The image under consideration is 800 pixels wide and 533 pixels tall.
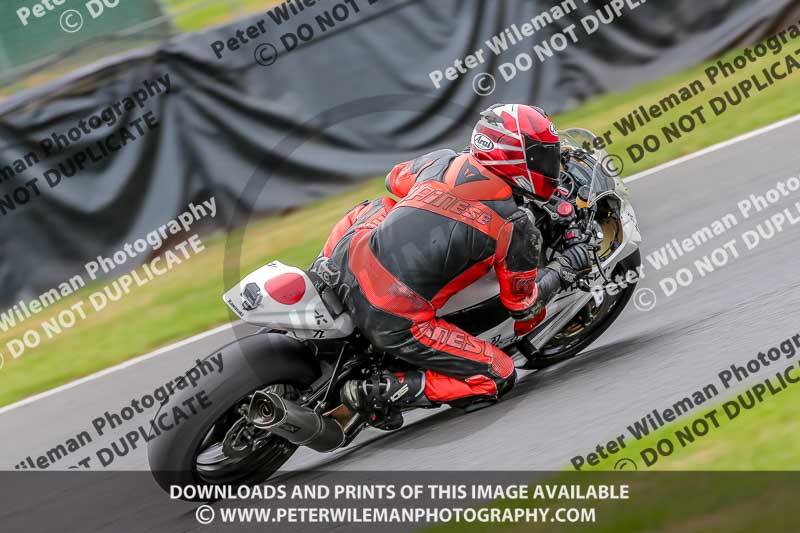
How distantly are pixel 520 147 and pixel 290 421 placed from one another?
1783 millimetres

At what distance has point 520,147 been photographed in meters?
4.75

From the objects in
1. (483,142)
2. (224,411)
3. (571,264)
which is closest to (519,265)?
(571,264)

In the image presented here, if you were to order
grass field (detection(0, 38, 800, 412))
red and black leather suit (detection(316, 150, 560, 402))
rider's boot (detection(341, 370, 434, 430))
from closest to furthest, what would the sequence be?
red and black leather suit (detection(316, 150, 560, 402)) → rider's boot (detection(341, 370, 434, 430)) → grass field (detection(0, 38, 800, 412))

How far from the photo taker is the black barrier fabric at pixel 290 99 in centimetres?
794

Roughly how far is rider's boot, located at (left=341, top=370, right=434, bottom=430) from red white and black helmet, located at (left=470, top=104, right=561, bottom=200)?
1.17m

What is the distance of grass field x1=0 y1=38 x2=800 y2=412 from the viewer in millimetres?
7352

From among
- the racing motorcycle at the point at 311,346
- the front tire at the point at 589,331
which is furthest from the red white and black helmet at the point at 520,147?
the front tire at the point at 589,331

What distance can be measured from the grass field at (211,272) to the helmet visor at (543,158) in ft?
11.3

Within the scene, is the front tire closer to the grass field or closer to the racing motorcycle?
the racing motorcycle

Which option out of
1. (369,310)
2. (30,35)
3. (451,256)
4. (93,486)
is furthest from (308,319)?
(30,35)

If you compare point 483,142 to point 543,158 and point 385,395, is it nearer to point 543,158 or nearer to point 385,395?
point 543,158

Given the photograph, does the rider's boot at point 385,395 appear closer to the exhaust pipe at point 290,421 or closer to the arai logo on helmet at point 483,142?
the exhaust pipe at point 290,421

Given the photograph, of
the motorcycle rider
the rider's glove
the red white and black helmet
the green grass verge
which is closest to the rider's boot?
the motorcycle rider

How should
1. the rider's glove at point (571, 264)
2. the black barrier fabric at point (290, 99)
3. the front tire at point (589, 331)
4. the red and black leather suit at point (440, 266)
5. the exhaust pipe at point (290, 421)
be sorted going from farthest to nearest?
the black barrier fabric at point (290, 99), the front tire at point (589, 331), the rider's glove at point (571, 264), the red and black leather suit at point (440, 266), the exhaust pipe at point (290, 421)
